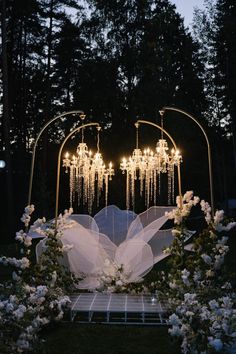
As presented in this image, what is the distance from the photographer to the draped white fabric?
767cm

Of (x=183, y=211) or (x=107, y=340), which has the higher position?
(x=183, y=211)

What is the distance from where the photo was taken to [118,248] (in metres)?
8.07

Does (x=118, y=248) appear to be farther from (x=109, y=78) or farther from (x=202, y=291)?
(x=109, y=78)

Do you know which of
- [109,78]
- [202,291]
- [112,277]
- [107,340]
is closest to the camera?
[202,291]

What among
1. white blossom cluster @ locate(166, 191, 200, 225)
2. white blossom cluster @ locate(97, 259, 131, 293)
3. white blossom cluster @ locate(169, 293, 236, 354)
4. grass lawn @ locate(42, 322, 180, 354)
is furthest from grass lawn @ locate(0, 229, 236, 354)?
white blossom cluster @ locate(97, 259, 131, 293)

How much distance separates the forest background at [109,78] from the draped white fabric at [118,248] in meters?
7.96

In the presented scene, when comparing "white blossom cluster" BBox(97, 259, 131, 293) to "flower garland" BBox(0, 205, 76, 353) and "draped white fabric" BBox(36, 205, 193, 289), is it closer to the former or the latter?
"draped white fabric" BBox(36, 205, 193, 289)

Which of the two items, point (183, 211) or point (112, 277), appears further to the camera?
point (112, 277)

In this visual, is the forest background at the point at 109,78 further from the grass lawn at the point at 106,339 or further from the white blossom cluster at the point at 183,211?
the grass lawn at the point at 106,339

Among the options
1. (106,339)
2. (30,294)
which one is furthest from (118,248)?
(30,294)

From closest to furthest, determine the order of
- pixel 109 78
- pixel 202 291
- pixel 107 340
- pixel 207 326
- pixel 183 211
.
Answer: pixel 207 326
pixel 202 291
pixel 107 340
pixel 183 211
pixel 109 78

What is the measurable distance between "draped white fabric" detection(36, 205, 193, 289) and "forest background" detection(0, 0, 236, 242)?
7.96 metres

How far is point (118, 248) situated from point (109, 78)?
1054cm

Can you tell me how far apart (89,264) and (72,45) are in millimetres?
13541
